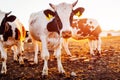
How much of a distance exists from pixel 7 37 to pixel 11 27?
719 mm

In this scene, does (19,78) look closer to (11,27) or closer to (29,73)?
(29,73)

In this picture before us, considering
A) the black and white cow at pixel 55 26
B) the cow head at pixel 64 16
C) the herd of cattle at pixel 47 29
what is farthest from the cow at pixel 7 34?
the cow head at pixel 64 16

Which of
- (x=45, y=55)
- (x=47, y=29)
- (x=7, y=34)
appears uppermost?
(x=47, y=29)

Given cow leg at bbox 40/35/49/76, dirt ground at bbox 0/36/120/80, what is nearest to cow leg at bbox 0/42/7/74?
dirt ground at bbox 0/36/120/80

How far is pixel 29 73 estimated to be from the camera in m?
15.8

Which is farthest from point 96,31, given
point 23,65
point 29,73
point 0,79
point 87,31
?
point 0,79

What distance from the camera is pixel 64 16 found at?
Answer: 14023 mm

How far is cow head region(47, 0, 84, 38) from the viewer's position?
45.0 feet

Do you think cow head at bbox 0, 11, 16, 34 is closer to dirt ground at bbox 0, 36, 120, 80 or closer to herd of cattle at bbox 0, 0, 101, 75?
herd of cattle at bbox 0, 0, 101, 75

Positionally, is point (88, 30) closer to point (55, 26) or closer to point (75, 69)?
point (75, 69)

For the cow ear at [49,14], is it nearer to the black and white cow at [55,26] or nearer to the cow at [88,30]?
the black and white cow at [55,26]

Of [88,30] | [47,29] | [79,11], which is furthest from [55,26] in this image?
[88,30]

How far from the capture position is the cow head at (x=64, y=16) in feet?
45.0

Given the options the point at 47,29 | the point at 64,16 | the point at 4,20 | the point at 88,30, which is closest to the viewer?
the point at 64,16
